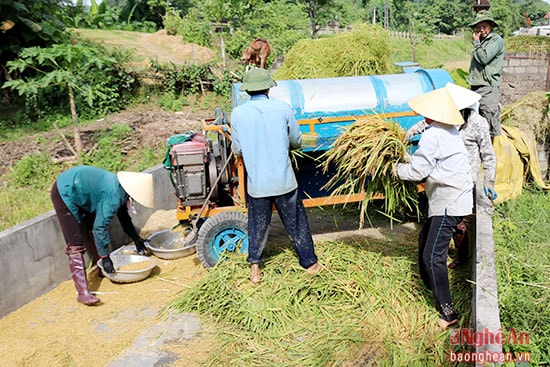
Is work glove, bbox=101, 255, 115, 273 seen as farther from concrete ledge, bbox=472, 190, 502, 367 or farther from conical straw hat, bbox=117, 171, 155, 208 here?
concrete ledge, bbox=472, 190, 502, 367

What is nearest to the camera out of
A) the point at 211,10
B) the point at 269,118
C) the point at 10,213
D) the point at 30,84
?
the point at 269,118

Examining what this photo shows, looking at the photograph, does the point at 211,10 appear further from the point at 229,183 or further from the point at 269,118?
the point at 269,118

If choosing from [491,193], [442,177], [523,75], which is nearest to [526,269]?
[491,193]

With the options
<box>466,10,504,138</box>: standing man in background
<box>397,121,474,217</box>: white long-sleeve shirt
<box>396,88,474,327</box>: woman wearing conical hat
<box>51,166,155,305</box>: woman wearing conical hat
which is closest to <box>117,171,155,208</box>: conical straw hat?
<box>51,166,155,305</box>: woman wearing conical hat

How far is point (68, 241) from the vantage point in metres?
4.43

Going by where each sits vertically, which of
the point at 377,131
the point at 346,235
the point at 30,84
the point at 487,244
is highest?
the point at 30,84

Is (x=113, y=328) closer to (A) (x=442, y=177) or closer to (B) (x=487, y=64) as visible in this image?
(A) (x=442, y=177)

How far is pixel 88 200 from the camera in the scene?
14.7ft

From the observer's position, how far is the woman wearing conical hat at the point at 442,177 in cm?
334

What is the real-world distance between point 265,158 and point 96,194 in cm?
174

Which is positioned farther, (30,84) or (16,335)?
(30,84)

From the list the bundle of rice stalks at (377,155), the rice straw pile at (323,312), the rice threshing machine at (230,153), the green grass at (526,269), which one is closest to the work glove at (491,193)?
the green grass at (526,269)

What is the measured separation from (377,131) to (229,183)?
76.3 inches

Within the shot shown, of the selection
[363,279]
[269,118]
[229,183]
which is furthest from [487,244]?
[229,183]
